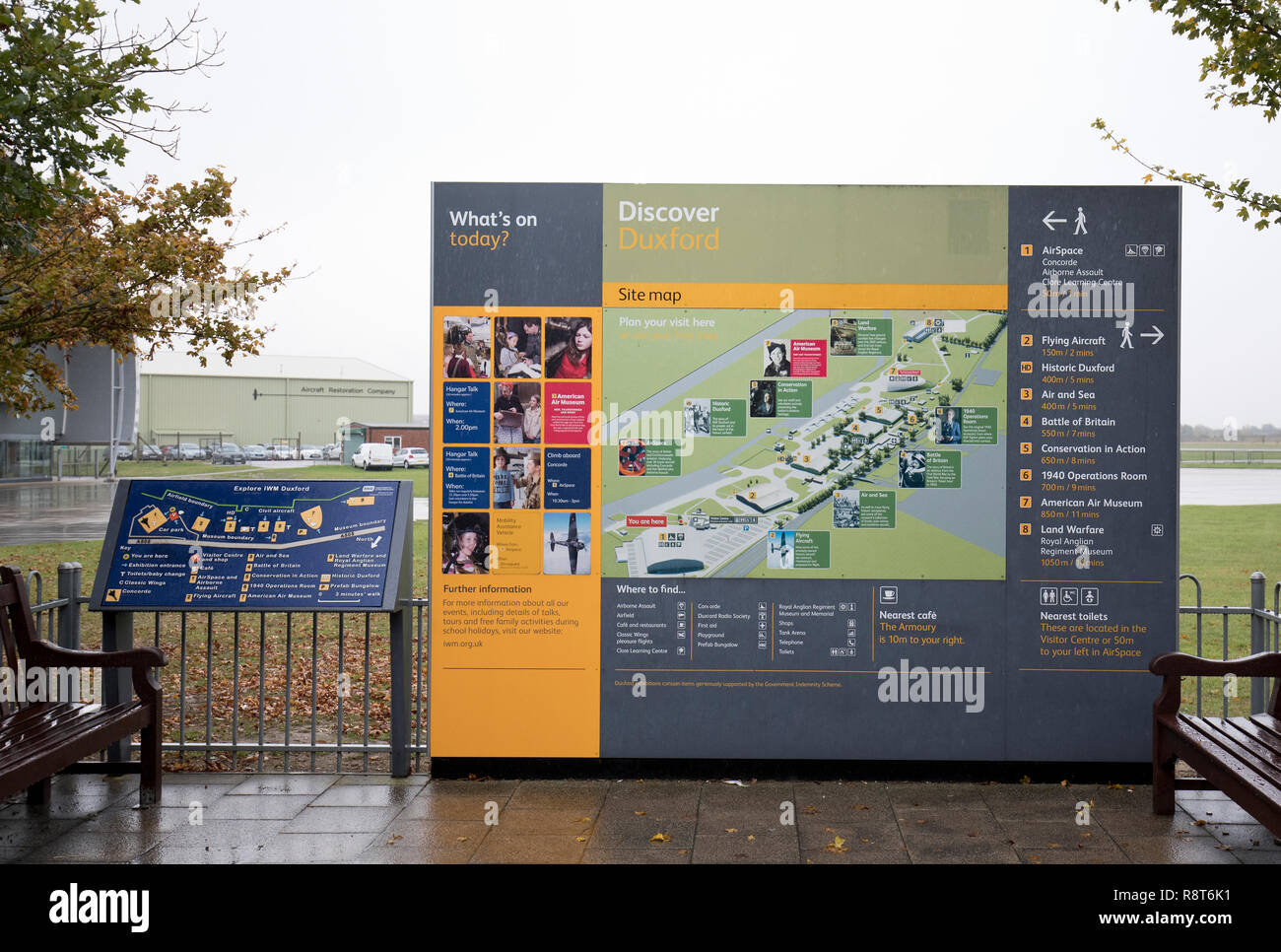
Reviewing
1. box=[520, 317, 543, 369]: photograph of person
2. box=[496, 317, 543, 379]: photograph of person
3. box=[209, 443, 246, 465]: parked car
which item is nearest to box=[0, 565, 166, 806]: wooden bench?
box=[496, 317, 543, 379]: photograph of person

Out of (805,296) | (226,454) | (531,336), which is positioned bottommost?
(226,454)

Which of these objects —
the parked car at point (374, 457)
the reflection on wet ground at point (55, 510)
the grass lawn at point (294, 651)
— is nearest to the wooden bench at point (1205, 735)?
the grass lawn at point (294, 651)

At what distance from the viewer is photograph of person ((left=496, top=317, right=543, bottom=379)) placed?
A: 5.70m

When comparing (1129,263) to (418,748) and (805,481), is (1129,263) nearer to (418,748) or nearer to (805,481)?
(805,481)

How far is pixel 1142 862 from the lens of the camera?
14.8 feet

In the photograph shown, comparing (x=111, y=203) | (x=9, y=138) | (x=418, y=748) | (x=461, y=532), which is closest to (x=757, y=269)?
(x=461, y=532)

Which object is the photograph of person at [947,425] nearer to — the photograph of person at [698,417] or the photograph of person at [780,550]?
the photograph of person at [780,550]

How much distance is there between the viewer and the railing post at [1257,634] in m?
5.89

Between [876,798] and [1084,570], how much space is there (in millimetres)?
1848

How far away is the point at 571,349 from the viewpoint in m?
5.70

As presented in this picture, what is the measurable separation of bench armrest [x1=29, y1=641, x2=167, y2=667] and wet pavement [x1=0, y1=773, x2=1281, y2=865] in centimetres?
81

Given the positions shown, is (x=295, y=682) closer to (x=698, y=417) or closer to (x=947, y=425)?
(x=698, y=417)

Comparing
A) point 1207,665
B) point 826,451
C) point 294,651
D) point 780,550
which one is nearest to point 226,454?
point 294,651

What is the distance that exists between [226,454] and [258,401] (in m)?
10.1
